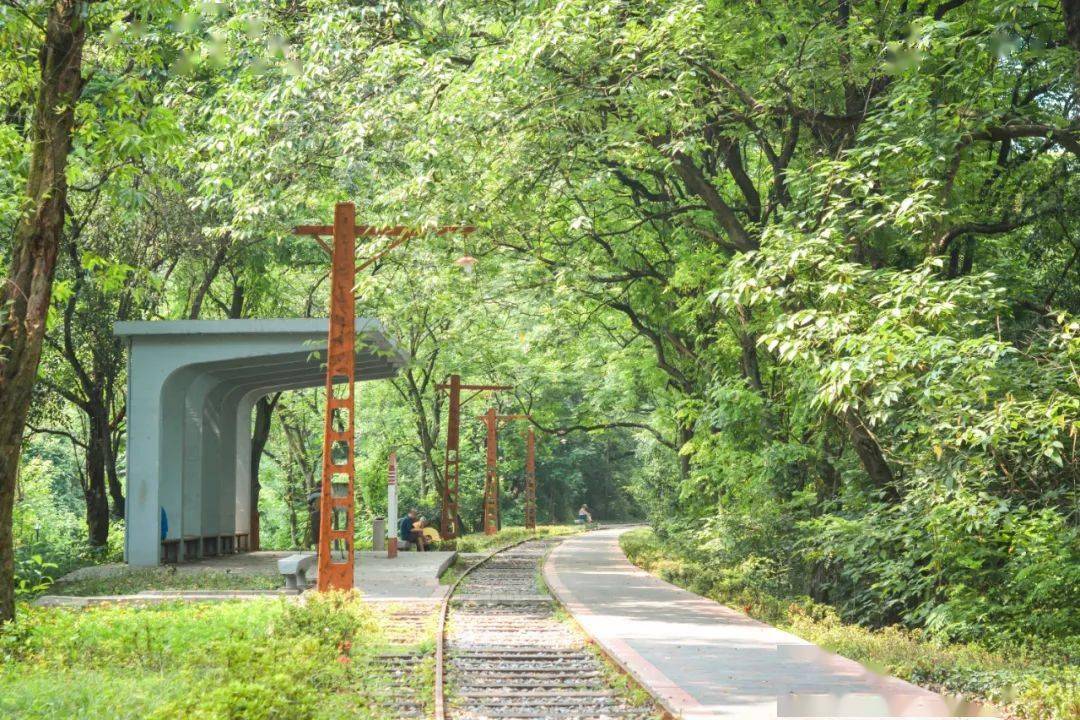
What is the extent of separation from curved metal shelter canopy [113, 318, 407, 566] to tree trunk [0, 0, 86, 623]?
8560mm

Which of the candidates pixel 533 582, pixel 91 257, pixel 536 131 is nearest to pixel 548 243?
pixel 533 582

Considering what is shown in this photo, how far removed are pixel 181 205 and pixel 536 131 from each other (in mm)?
13438

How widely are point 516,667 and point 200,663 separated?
374cm

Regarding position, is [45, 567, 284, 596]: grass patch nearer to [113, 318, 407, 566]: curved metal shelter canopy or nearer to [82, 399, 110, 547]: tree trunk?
[113, 318, 407, 566]: curved metal shelter canopy

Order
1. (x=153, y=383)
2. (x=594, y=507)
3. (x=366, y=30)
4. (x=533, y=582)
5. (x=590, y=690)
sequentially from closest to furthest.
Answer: (x=590, y=690)
(x=366, y=30)
(x=153, y=383)
(x=533, y=582)
(x=594, y=507)

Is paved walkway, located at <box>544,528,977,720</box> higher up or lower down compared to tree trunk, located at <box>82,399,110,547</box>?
lower down

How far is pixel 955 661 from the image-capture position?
10148 mm

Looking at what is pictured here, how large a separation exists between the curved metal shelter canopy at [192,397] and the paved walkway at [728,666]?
6806mm

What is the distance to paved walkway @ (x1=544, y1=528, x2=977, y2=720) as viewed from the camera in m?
8.70

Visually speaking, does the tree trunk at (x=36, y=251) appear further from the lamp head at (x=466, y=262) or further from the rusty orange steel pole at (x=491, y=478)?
the rusty orange steel pole at (x=491, y=478)

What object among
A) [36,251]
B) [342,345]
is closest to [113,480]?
[342,345]

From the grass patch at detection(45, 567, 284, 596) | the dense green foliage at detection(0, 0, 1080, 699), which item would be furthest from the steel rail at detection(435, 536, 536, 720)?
the dense green foliage at detection(0, 0, 1080, 699)

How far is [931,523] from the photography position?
40.1 ft

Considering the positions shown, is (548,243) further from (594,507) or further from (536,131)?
(594,507)
